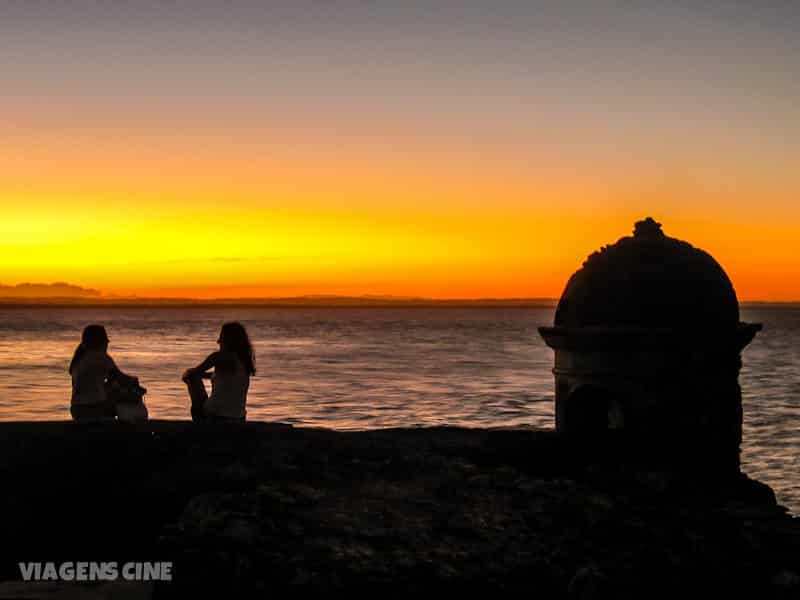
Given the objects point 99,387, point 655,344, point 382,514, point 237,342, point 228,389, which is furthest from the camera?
point 99,387

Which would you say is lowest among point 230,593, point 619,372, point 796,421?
point 796,421

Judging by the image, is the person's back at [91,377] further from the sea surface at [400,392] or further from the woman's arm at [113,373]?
the sea surface at [400,392]

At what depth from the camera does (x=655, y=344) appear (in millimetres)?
11320

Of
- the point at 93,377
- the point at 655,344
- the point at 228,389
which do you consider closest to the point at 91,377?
the point at 93,377

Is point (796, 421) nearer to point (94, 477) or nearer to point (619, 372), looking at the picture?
point (619, 372)

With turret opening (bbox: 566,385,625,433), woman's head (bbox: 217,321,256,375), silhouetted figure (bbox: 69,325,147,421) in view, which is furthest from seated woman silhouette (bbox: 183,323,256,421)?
turret opening (bbox: 566,385,625,433)

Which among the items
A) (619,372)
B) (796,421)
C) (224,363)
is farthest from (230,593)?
(796,421)

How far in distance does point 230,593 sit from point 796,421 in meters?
31.6

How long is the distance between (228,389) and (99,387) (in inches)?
59.0

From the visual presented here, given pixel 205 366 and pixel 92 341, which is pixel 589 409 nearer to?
pixel 205 366

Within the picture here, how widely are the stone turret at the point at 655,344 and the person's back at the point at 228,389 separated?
3.66 m

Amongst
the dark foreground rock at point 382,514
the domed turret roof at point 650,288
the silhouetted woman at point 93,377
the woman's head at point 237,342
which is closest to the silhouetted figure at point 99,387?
the silhouetted woman at point 93,377

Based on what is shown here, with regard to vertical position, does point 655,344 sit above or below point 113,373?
above

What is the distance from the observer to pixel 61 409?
3419 cm
